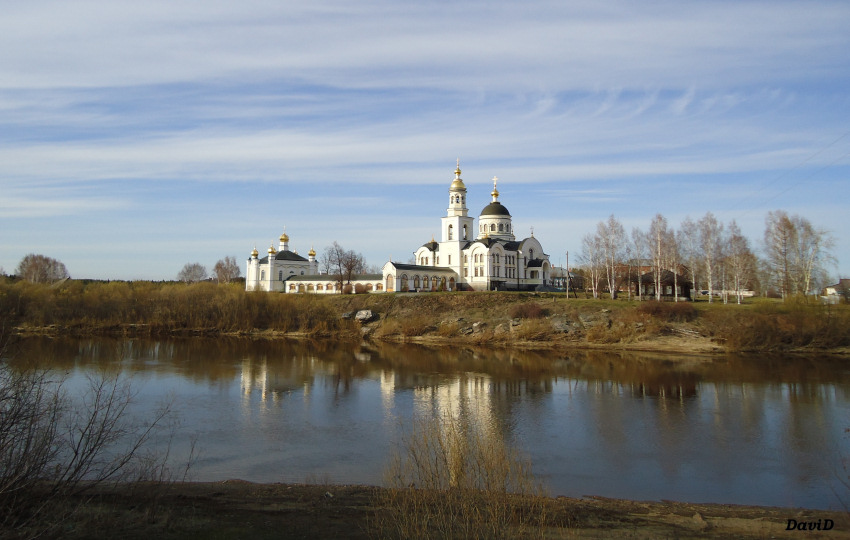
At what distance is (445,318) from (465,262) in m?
13.4

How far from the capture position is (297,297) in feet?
152

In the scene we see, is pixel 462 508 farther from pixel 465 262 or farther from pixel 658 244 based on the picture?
pixel 465 262

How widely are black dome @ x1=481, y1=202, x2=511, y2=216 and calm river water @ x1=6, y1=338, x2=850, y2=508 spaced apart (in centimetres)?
2720

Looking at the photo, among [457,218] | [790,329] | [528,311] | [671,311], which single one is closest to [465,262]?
[457,218]

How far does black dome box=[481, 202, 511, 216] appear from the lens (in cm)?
5689

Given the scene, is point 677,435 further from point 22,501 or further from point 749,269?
point 749,269

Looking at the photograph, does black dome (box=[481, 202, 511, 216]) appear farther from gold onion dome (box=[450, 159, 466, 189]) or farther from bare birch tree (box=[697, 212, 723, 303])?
bare birch tree (box=[697, 212, 723, 303])

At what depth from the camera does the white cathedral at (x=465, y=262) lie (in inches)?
2078

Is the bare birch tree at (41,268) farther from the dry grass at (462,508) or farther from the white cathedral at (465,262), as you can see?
the dry grass at (462,508)

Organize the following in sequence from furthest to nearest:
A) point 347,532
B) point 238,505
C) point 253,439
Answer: point 253,439 < point 238,505 < point 347,532

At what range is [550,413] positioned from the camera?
17.1m

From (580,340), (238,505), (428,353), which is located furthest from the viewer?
(580,340)

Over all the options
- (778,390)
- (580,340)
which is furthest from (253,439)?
(580,340)

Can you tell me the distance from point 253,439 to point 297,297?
32956mm
